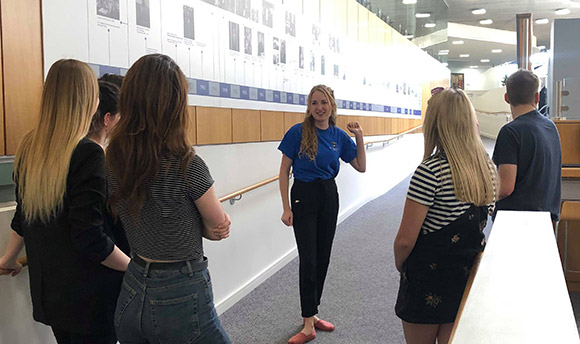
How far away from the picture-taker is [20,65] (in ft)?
6.87

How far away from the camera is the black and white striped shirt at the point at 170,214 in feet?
5.05

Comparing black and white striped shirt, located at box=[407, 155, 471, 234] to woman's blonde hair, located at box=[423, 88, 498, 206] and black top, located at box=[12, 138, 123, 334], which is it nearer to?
woman's blonde hair, located at box=[423, 88, 498, 206]

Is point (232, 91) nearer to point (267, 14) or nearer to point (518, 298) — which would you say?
point (267, 14)

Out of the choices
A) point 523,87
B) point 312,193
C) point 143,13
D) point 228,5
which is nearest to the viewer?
point 143,13

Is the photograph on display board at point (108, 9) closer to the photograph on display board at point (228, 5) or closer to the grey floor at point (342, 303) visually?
the photograph on display board at point (228, 5)

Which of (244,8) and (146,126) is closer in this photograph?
(146,126)

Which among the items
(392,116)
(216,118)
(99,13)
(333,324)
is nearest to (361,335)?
(333,324)

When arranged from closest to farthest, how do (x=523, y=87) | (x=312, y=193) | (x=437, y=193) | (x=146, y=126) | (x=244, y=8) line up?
1. (x=146, y=126)
2. (x=437, y=193)
3. (x=523, y=87)
4. (x=312, y=193)
5. (x=244, y=8)

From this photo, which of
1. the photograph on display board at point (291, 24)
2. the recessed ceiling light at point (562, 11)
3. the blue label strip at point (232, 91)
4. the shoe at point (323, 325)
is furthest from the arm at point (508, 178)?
the recessed ceiling light at point (562, 11)

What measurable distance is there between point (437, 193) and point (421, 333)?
56cm

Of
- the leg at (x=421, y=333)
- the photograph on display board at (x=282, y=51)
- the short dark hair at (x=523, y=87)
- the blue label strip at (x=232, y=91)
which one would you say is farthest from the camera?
the photograph on display board at (x=282, y=51)

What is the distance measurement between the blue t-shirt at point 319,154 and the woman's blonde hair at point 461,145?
130 cm

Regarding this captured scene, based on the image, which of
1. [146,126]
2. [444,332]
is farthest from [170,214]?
[444,332]

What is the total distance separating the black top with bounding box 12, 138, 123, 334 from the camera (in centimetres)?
167
